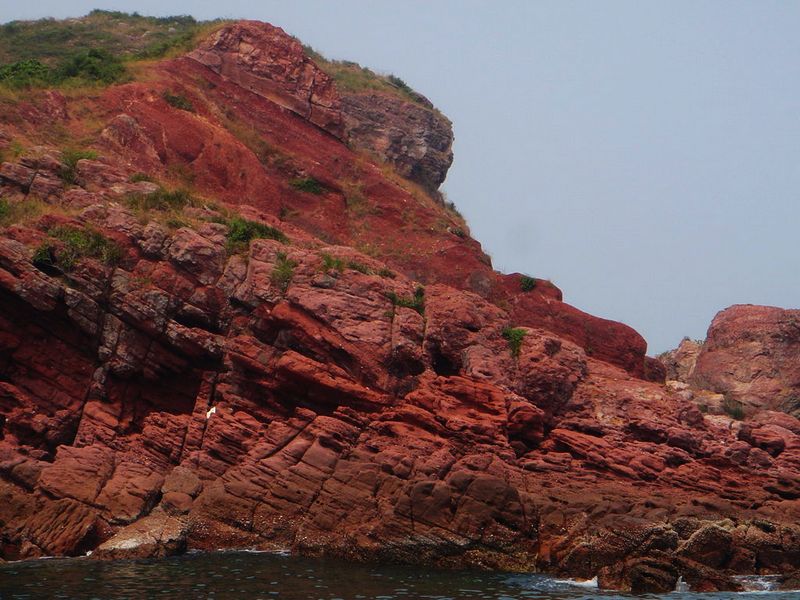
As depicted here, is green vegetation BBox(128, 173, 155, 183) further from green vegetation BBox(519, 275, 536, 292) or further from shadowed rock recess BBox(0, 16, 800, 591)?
green vegetation BBox(519, 275, 536, 292)

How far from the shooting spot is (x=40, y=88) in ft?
140

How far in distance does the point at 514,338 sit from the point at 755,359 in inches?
754

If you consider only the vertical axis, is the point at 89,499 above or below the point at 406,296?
below

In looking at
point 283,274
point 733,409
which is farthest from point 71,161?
point 733,409

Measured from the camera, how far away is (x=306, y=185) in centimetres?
4584

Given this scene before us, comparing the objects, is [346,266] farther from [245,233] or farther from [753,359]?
[753,359]

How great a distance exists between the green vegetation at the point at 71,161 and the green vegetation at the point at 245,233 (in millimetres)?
5654

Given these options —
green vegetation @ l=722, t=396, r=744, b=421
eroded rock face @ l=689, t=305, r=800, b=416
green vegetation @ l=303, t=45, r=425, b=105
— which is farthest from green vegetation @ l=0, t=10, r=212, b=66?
green vegetation @ l=722, t=396, r=744, b=421

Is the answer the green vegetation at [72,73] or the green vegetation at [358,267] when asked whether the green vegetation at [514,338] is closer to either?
the green vegetation at [358,267]

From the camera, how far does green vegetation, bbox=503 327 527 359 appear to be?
32906 millimetres

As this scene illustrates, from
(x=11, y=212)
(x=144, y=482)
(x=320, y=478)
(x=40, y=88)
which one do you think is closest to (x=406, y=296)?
(x=320, y=478)

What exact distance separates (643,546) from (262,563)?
31.0 feet

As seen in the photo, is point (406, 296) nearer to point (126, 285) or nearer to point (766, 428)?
point (126, 285)

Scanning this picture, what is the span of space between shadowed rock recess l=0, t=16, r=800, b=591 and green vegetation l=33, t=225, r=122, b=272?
7 centimetres
